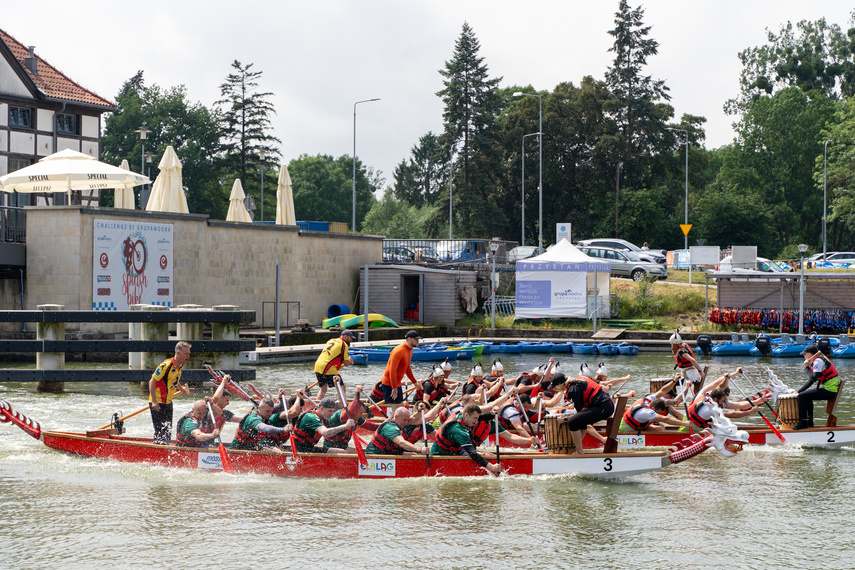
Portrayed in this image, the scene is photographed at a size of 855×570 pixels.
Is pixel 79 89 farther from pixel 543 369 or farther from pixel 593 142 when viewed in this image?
pixel 593 142

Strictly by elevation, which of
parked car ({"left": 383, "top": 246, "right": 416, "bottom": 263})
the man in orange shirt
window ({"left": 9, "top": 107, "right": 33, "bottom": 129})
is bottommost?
the man in orange shirt

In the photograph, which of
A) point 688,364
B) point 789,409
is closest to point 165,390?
point 688,364

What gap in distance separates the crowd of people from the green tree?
189 ft

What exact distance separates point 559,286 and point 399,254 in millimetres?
7974

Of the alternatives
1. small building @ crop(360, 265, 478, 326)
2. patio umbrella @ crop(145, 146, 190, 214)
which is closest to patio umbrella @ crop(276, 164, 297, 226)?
small building @ crop(360, 265, 478, 326)

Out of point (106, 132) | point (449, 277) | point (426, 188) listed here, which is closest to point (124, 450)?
point (449, 277)

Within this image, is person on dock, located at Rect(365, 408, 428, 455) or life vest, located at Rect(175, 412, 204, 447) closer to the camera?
person on dock, located at Rect(365, 408, 428, 455)

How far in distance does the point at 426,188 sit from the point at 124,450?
85.6 meters

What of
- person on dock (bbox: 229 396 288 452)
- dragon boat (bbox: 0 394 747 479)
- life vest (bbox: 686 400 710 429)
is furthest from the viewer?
life vest (bbox: 686 400 710 429)

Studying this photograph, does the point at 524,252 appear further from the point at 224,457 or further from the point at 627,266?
the point at 224,457

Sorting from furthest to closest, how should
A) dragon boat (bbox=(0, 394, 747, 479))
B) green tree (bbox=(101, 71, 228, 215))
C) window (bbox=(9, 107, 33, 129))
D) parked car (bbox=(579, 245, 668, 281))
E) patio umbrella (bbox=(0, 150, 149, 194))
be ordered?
green tree (bbox=(101, 71, 228, 215)), parked car (bbox=(579, 245, 668, 281)), window (bbox=(9, 107, 33, 129)), patio umbrella (bbox=(0, 150, 149, 194)), dragon boat (bbox=(0, 394, 747, 479))

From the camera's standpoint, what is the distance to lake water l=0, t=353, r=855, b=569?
31.2 feet

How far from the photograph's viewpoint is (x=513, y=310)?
39.2 meters

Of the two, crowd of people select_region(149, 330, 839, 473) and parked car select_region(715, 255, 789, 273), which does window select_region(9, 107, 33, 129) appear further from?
parked car select_region(715, 255, 789, 273)
